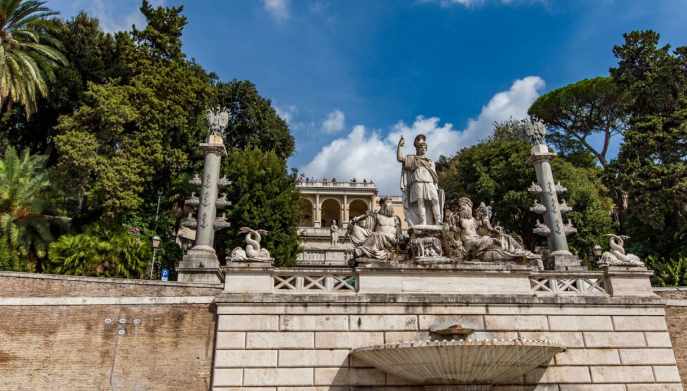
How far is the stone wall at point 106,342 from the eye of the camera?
12.5 m

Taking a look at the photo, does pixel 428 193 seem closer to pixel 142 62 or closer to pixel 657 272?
pixel 657 272

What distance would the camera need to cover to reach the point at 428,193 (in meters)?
15.4

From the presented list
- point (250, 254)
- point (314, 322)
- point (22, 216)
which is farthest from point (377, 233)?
point (22, 216)

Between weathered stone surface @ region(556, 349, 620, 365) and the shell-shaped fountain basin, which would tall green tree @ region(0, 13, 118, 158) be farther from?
weathered stone surface @ region(556, 349, 620, 365)

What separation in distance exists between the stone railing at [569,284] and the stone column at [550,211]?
21.3ft

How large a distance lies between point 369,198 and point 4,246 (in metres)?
45.8

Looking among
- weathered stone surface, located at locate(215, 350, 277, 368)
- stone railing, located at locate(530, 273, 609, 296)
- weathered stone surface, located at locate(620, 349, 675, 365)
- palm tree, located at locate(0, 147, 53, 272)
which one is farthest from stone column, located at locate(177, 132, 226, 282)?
weathered stone surface, located at locate(620, 349, 675, 365)

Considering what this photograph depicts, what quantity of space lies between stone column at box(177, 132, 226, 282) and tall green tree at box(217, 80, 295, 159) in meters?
13.9

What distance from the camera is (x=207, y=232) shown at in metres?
19.3

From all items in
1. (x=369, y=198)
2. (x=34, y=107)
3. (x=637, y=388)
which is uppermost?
(x=369, y=198)

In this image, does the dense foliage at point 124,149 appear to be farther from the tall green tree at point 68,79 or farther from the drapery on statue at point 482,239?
the drapery on statue at point 482,239

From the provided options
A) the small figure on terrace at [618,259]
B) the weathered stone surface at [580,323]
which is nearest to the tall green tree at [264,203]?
the weathered stone surface at [580,323]

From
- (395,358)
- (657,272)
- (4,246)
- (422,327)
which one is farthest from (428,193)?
(4,246)

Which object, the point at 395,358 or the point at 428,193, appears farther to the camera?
the point at 428,193
